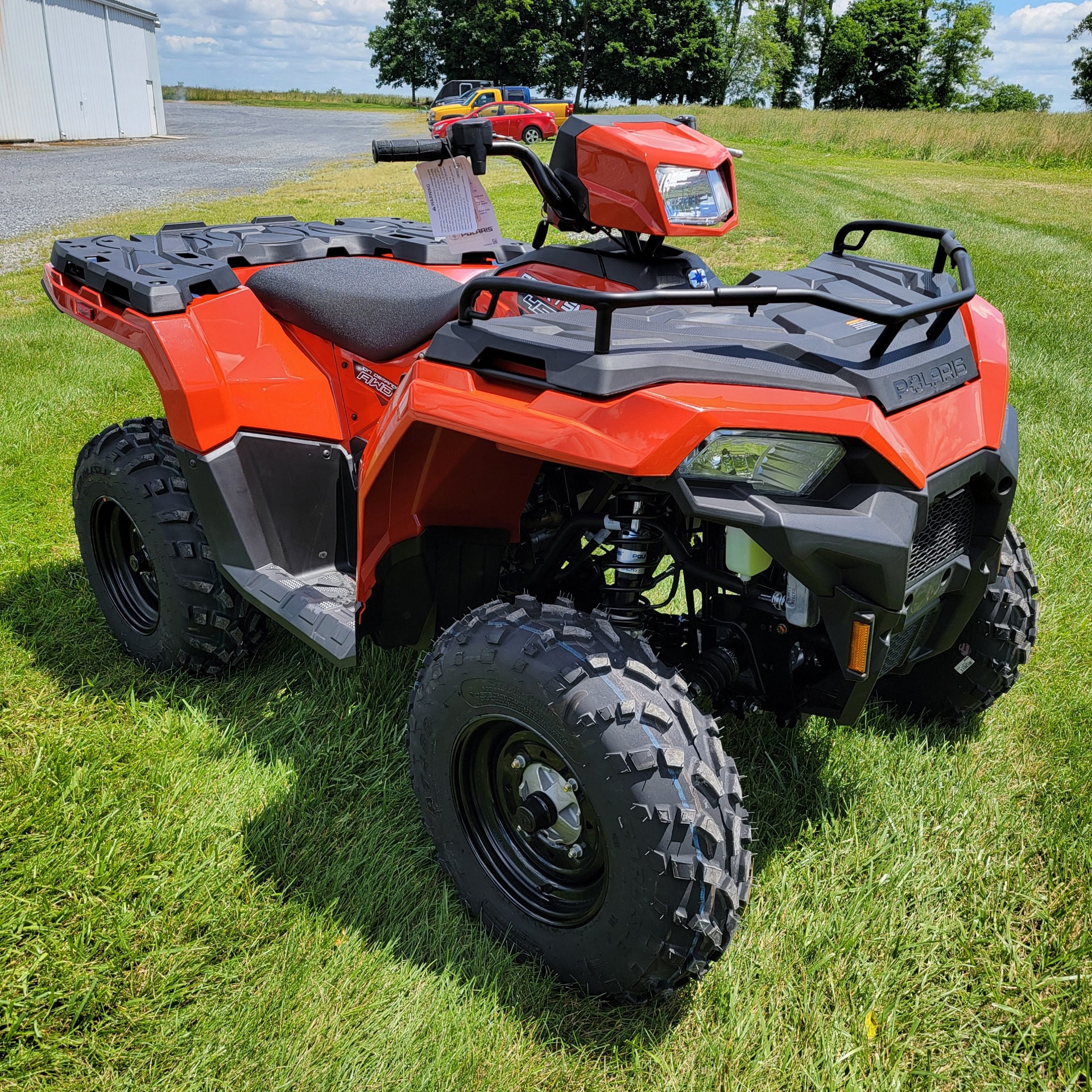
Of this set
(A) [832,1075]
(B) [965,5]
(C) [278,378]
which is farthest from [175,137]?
(B) [965,5]

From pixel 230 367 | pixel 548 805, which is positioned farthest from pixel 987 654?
pixel 230 367

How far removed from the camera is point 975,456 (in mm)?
1725

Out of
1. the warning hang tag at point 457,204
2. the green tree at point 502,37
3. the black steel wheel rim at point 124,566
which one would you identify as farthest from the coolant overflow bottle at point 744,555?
the green tree at point 502,37

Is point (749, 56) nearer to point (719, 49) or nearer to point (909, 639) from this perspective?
point (719, 49)

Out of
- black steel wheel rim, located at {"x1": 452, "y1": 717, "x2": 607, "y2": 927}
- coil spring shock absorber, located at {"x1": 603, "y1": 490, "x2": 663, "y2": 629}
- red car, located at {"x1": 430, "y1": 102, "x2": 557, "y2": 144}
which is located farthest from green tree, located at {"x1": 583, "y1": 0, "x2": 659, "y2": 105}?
black steel wheel rim, located at {"x1": 452, "y1": 717, "x2": 607, "y2": 927}

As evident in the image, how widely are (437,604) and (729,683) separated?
73cm

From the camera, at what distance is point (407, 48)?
210ft

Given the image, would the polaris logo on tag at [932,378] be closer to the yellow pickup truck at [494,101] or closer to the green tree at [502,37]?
the yellow pickup truck at [494,101]

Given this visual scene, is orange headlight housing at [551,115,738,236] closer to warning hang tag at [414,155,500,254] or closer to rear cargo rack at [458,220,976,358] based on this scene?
warning hang tag at [414,155,500,254]

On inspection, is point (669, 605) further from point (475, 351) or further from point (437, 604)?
point (475, 351)

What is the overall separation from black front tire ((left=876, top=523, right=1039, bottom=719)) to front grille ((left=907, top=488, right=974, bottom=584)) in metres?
0.46

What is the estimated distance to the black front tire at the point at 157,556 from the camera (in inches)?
107

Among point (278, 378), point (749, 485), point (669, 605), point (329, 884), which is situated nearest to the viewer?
point (749, 485)

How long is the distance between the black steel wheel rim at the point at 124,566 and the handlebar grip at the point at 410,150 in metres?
1.44
